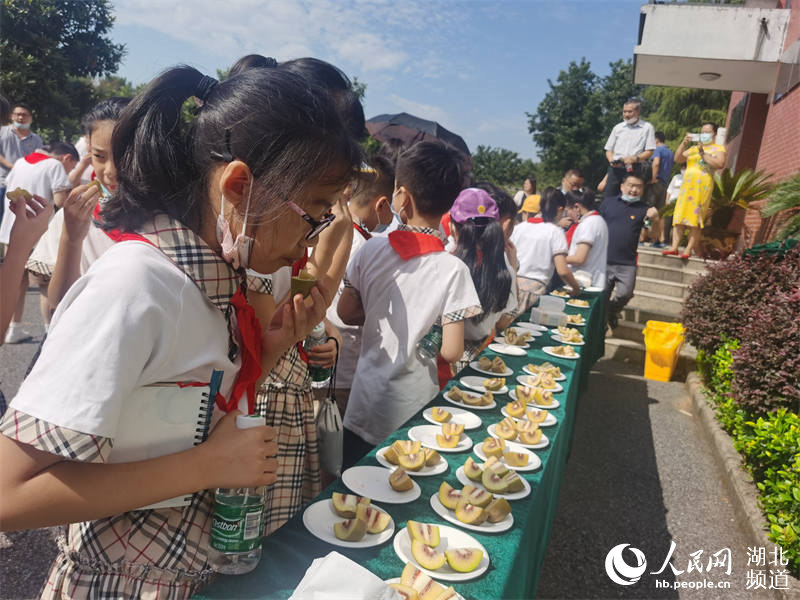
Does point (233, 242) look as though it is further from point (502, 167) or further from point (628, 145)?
point (502, 167)

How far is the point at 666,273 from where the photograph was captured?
29.9 feet

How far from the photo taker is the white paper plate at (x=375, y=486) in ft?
4.88

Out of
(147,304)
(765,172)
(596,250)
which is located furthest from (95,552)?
(765,172)

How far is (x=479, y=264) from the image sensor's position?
3.31 meters

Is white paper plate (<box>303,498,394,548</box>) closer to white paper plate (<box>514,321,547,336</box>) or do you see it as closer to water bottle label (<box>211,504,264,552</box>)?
water bottle label (<box>211,504,264,552</box>)

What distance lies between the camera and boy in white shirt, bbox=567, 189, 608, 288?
5883mm

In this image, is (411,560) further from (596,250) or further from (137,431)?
(596,250)

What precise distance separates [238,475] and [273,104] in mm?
740

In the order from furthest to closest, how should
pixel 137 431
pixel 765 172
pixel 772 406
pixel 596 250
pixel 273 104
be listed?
pixel 765 172 < pixel 596 250 < pixel 772 406 < pixel 273 104 < pixel 137 431

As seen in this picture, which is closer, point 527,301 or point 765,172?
point 527,301

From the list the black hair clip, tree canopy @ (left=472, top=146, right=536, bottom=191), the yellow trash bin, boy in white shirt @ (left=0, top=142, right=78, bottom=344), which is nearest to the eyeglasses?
the black hair clip

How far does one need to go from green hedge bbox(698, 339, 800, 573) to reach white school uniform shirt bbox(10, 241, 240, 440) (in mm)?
3178

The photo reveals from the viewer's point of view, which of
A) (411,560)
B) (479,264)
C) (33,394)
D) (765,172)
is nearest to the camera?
(33,394)

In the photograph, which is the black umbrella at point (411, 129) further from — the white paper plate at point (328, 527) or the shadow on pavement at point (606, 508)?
the white paper plate at point (328, 527)
